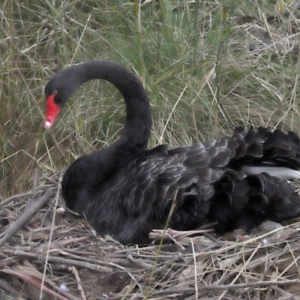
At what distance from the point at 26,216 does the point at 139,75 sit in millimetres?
1287

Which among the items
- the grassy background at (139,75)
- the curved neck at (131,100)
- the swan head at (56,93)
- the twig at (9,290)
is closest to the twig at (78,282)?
the twig at (9,290)

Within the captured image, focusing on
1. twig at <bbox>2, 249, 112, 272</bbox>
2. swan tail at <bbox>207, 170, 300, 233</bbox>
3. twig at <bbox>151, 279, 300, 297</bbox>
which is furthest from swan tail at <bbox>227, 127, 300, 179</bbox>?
twig at <bbox>2, 249, 112, 272</bbox>

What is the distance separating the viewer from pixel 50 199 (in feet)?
13.0

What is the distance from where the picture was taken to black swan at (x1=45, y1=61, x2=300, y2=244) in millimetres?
3293

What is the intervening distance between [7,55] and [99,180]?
1.17 m

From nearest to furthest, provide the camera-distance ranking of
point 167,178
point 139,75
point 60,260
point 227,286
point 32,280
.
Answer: point 227,286, point 32,280, point 60,260, point 167,178, point 139,75

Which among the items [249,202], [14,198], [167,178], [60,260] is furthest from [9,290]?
[249,202]

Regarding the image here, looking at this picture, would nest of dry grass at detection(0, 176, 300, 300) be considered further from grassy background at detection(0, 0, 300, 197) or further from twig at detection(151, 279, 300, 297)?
grassy background at detection(0, 0, 300, 197)

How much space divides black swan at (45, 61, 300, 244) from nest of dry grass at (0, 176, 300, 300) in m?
0.09

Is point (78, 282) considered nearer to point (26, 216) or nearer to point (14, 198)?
point (26, 216)

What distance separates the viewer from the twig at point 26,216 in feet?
11.3

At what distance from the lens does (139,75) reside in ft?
15.1

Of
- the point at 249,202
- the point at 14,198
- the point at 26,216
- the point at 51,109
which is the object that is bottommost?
the point at 14,198

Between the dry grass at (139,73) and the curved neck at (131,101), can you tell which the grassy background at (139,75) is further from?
the curved neck at (131,101)
